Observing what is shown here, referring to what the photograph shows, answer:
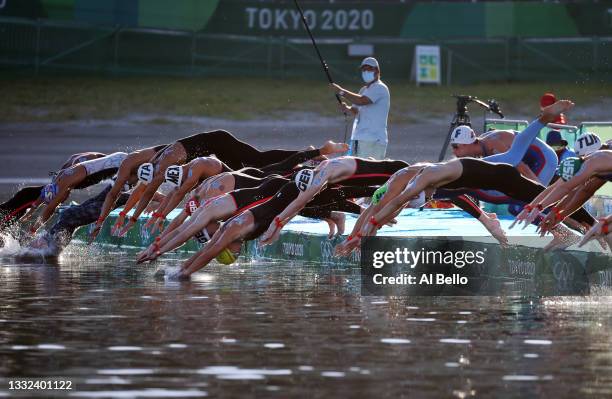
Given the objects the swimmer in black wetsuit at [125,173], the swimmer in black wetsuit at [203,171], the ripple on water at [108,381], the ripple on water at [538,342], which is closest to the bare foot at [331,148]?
the swimmer in black wetsuit at [203,171]

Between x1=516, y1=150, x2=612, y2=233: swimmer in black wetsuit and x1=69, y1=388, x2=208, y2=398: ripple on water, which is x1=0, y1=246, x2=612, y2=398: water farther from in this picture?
x1=516, y1=150, x2=612, y2=233: swimmer in black wetsuit

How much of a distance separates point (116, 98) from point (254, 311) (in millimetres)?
21690

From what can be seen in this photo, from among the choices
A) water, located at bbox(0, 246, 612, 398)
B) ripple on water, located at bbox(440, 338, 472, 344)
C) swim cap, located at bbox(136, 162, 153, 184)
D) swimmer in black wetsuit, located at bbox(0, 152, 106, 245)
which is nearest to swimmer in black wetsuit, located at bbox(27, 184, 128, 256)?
swimmer in black wetsuit, located at bbox(0, 152, 106, 245)

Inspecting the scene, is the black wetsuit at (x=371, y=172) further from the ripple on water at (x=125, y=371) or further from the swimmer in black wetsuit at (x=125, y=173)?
the ripple on water at (x=125, y=371)

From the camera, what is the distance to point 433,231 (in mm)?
16797

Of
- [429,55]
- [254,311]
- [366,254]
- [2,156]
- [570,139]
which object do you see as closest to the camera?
[254,311]

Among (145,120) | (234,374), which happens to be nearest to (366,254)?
(234,374)

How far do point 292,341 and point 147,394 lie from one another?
7.09ft

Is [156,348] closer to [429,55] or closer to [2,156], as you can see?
[2,156]

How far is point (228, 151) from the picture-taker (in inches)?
717

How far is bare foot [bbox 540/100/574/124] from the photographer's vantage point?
556 inches

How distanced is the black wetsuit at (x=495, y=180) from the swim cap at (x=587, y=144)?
53 centimetres

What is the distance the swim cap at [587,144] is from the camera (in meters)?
14.5

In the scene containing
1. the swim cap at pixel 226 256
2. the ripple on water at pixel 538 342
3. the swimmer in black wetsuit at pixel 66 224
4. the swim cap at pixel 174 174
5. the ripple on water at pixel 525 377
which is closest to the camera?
the ripple on water at pixel 525 377
